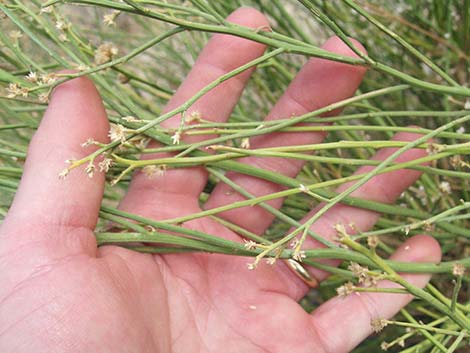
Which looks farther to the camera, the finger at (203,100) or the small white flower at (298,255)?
the finger at (203,100)

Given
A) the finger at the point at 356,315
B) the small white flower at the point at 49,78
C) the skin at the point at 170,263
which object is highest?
the small white flower at the point at 49,78

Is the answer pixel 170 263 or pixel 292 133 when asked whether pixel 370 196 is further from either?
pixel 170 263

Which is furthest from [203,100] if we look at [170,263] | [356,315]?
[356,315]

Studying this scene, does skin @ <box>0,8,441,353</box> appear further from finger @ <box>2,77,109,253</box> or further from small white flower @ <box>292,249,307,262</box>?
small white flower @ <box>292,249,307,262</box>

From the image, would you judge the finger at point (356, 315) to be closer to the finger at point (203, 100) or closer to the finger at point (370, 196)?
the finger at point (370, 196)

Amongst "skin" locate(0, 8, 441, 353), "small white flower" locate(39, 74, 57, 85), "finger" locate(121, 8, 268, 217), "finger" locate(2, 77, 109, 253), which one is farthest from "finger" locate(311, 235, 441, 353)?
"small white flower" locate(39, 74, 57, 85)

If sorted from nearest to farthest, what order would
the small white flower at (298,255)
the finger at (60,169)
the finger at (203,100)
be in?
the small white flower at (298,255) → the finger at (60,169) → the finger at (203,100)

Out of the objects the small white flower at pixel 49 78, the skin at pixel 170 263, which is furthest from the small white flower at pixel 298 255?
the small white flower at pixel 49 78

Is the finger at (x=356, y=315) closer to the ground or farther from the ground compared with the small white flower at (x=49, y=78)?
closer to the ground
